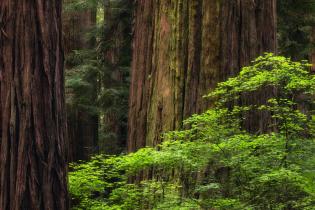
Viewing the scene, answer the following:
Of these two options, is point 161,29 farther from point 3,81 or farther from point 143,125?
point 3,81

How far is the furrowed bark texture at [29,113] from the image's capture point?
5.59 metres

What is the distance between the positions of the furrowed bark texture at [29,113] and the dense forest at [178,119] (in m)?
0.01

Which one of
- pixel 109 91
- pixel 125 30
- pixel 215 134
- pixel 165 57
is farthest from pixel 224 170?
pixel 125 30

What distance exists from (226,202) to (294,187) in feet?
2.29

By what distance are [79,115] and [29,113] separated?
10.1 m

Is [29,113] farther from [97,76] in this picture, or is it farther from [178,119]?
[97,76]

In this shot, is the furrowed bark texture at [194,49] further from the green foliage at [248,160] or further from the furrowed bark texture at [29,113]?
the furrowed bark texture at [29,113]

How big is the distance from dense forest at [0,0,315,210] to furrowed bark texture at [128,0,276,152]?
2 cm

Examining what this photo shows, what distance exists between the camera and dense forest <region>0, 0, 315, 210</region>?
5281mm

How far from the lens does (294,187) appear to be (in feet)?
16.9

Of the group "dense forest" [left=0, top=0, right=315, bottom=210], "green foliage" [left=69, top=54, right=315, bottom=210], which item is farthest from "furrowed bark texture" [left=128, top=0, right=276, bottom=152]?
"green foliage" [left=69, top=54, right=315, bottom=210]

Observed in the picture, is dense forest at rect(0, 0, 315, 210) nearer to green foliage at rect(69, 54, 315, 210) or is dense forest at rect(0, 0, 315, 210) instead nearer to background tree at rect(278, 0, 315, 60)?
green foliage at rect(69, 54, 315, 210)

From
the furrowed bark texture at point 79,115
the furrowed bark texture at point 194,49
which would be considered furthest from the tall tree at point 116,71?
the furrowed bark texture at point 194,49

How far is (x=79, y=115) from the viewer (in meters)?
15.7
